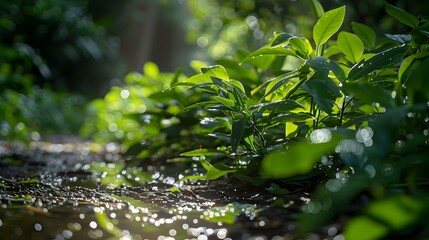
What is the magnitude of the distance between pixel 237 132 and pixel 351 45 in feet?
1.22

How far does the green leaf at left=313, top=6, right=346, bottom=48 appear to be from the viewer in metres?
1.29

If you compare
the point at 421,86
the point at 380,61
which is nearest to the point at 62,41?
the point at 380,61

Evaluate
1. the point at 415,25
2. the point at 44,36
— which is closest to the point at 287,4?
the point at 415,25

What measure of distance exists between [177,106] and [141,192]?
3.26 ft

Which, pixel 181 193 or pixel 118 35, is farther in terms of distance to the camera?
pixel 118 35

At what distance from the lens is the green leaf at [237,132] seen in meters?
1.18

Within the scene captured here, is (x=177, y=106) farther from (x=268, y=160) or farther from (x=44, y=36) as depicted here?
(x=44, y=36)

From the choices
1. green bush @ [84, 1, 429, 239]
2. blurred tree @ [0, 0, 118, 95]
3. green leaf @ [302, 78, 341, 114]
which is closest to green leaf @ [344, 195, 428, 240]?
green bush @ [84, 1, 429, 239]

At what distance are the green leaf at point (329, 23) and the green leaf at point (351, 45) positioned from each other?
0.04m

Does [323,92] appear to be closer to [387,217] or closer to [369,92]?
[369,92]

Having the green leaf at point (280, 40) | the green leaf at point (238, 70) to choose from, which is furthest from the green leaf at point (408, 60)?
the green leaf at point (238, 70)

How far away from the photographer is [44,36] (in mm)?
9781

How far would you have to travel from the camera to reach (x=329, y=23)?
1.30 metres

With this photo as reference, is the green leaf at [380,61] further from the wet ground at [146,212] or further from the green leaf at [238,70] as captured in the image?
the green leaf at [238,70]
